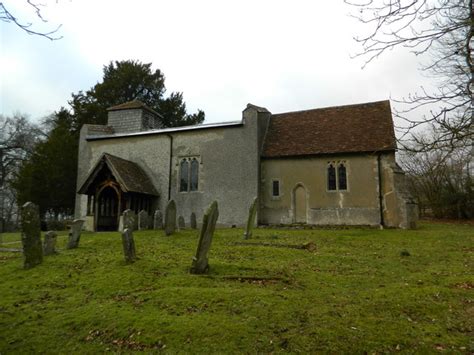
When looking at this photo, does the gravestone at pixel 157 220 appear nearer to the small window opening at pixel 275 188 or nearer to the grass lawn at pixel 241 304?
the small window opening at pixel 275 188

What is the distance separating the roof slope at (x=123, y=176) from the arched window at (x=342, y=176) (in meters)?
11.7

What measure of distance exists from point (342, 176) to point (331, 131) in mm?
3264

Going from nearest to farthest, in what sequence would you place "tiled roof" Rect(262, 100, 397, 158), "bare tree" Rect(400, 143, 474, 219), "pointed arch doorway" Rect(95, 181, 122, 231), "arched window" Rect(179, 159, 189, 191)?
1. "tiled roof" Rect(262, 100, 397, 158)
2. "pointed arch doorway" Rect(95, 181, 122, 231)
3. "arched window" Rect(179, 159, 189, 191)
4. "bare tree" Rect(400, 143, 474, 219)

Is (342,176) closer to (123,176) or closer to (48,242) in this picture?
(123,176)

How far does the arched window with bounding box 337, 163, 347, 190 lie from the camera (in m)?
20.0

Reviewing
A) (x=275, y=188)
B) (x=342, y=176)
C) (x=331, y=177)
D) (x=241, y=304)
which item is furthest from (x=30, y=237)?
(x=342, y=176)

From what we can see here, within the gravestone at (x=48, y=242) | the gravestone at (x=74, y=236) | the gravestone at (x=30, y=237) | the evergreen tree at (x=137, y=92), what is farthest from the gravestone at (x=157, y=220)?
the evergreen tree at (x=137, y=92)

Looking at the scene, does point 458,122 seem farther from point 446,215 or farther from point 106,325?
point 446,215

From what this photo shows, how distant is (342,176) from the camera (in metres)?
20.1

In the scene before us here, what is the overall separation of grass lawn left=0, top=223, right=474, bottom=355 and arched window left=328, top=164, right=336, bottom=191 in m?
9.82

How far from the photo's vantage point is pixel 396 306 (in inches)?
233

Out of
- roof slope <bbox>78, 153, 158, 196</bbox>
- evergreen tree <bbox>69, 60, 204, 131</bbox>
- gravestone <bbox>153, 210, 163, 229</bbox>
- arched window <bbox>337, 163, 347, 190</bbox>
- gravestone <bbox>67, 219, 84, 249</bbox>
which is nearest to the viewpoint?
gravestone <bbox>67, 219, 84, 249</bbox>

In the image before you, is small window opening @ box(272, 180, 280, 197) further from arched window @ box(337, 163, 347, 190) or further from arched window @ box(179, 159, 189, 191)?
arched window @ box(179, 159, 189, 191)

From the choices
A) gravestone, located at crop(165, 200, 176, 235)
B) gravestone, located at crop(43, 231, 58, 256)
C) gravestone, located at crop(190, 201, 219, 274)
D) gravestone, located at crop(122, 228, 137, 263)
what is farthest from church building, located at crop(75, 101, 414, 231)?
gravestone, located at crop(190, 201, 219, 274)
